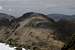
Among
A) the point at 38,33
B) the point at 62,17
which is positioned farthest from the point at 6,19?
the point at 62,17

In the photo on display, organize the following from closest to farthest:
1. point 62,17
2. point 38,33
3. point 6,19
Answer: point 38,33
point 62,17
point 6,19

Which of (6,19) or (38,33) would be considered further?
(6,19)

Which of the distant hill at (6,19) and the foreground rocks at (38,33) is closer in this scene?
the foreground rocks at (38,33)

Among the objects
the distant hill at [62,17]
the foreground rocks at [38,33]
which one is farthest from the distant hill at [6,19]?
the distant hill at [62,17]

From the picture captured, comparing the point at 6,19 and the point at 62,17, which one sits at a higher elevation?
the point at 62,17

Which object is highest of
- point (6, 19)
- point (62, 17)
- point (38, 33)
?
point (62, 17)

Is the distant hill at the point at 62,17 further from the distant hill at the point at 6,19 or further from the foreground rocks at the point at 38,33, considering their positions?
the distant hill at the point at 6,19

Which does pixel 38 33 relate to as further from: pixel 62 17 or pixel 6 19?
pixel 6 19

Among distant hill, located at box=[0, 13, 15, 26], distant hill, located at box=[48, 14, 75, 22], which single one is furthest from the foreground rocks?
distant hill, located at box=[0, 13, 15, 26]

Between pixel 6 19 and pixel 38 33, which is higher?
pixel 6 19

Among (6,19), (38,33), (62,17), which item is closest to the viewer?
(38,33)
